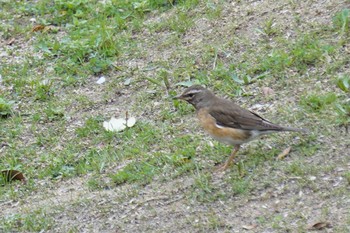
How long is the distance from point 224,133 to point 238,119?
0.22 m

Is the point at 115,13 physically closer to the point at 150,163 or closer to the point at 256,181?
the point at 150,163

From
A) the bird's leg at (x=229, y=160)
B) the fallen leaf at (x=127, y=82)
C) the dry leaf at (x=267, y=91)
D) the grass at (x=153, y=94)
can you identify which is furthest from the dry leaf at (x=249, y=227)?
the fallen leaf at (x=127, y=82)

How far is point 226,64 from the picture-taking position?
11023mm

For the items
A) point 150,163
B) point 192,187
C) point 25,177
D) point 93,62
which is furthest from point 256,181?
point 93,62

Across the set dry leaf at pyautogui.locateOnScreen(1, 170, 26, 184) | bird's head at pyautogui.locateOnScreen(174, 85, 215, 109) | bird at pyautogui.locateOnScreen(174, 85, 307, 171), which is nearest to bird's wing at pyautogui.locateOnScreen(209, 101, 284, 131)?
bird at pyautogui.locateOnScreen(174, 85, 307, 171)

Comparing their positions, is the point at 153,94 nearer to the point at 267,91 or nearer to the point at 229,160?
the point at 267,91

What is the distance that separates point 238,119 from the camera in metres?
8.85

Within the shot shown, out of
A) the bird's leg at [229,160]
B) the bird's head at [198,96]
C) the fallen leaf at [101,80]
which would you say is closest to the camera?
the bird's leg at [229,160]

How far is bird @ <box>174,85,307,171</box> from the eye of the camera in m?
8.70

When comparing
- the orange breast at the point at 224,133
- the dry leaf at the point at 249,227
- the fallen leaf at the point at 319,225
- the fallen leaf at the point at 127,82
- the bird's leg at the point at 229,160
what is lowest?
the fallen leaf at the point at 127,82

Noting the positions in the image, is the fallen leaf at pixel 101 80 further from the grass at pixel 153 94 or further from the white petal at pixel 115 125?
the white petal at pixel 115 125

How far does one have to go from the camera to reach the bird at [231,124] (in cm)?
870

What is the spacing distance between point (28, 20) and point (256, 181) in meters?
6.22

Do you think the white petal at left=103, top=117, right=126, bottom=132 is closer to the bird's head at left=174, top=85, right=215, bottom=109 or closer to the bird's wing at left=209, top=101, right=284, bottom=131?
the bird's head at left=174, top=85, right=215, bottom=109
